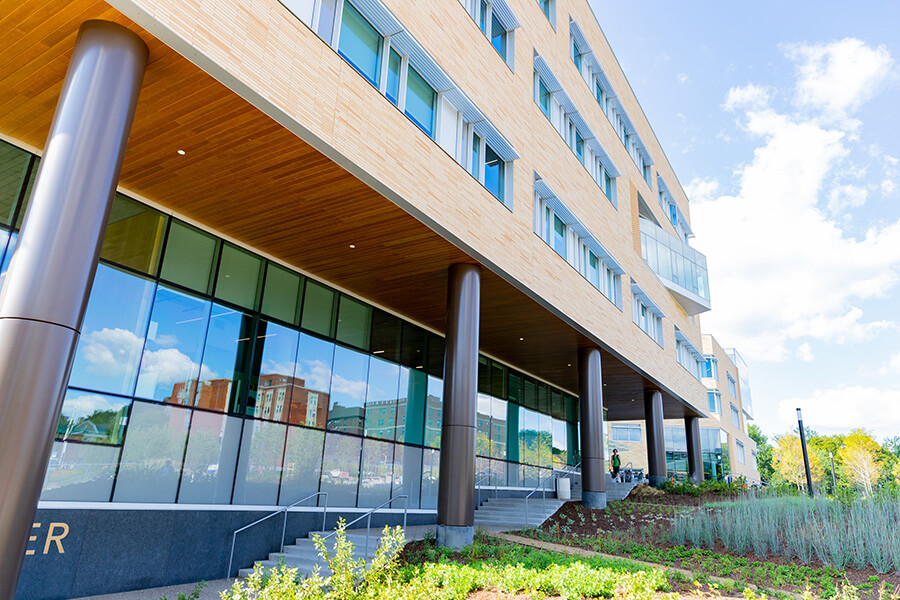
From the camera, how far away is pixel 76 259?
21.5 ft

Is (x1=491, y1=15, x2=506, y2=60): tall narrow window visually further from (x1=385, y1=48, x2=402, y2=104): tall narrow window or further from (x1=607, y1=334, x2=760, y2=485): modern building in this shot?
(x1=607, y1=334, x2=760, y2=485): modern building

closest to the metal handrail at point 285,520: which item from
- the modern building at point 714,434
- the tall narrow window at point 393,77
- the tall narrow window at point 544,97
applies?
the tall narrow window at point 393,77

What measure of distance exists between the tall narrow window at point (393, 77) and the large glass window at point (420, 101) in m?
0.31

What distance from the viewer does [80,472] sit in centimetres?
1034

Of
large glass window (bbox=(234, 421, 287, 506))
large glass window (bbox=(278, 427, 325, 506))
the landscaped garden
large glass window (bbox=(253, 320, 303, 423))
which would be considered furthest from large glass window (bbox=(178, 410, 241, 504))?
the landscaped garden

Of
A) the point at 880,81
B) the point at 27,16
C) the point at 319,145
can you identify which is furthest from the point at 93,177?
the point at 880,81

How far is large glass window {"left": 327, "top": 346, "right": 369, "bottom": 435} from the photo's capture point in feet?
51.8

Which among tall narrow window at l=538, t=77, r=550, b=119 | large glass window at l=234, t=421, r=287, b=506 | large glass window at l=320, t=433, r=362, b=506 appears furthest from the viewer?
tall narrow window at l=538, t=77, r=550, b=119

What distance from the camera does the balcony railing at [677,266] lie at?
31.4 metres

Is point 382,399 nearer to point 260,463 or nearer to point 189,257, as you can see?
point 260,463

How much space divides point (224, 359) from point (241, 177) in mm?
4600

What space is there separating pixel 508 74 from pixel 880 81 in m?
27.9

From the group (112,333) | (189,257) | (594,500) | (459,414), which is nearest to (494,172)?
(459,414)

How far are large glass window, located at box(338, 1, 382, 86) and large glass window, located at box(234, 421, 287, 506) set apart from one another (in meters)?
8.40
